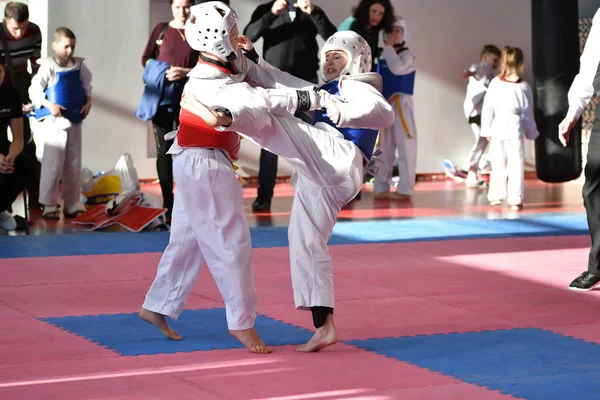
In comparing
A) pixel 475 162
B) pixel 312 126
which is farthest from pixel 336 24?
pixel 312 126

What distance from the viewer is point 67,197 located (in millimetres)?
9188

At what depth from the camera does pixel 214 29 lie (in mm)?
4305

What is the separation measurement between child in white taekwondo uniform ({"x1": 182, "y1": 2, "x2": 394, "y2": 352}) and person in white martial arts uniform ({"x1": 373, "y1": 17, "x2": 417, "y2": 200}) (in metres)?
5.95

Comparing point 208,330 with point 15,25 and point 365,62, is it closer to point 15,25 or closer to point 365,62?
point 365,62

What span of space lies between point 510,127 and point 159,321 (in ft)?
20.8

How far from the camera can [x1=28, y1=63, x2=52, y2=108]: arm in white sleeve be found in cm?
887

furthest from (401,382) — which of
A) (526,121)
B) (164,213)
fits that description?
(526,121)

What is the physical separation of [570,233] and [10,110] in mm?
4578

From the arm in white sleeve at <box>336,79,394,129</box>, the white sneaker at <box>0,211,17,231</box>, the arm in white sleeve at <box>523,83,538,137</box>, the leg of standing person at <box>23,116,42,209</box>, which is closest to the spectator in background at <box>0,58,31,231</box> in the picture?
the white sneaker at <box>0,211,17,231</box>

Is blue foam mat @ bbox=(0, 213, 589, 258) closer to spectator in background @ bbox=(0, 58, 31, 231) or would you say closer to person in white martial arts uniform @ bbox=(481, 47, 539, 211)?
spectator in background @ bbox=(0, 58, 31, 231)

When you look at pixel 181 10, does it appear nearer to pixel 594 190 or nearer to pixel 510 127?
pixel 510 127

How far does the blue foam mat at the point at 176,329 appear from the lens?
4.61 m

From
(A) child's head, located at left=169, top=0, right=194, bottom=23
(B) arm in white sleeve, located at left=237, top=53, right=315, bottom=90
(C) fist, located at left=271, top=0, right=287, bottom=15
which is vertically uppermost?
(C) fist, located at left=271, top=0, right=287, bottom=15

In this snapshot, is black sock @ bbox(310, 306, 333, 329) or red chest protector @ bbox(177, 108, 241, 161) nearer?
red chest protector @ bbox(177, 108, 241, 161)
